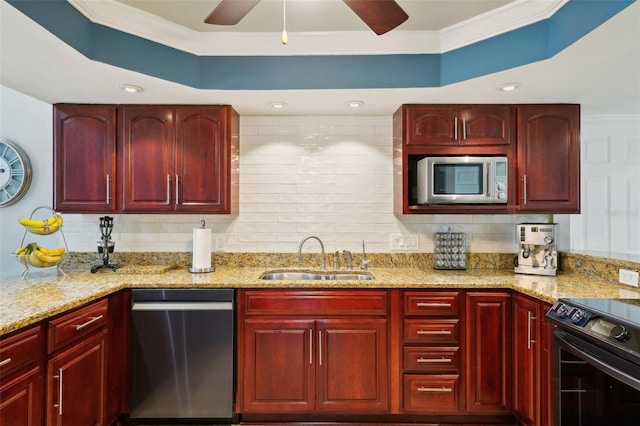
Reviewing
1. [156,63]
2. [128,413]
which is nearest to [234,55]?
[156,63]

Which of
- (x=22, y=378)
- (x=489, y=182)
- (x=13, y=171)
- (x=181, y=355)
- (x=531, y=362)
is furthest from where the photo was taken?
(x=13, y=171)

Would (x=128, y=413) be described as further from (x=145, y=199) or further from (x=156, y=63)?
(x=156, y=63)

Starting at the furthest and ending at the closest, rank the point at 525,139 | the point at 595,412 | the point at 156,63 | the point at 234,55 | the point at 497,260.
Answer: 1. the point at 497,260
2. the point at 525,139
3. the point at 234,55
4. the point at 156,63
5. the point at 595,412

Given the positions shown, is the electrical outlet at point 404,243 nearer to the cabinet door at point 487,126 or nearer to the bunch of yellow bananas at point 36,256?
the cabinet door at point 487,126

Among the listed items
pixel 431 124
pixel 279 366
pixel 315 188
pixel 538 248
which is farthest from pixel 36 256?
pixel 538 248

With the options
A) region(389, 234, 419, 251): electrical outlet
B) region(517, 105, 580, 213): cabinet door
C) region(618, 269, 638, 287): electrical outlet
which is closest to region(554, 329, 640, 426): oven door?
region(618, 269, 638, 287): electrical outlet

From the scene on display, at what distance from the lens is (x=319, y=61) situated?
2.24 m

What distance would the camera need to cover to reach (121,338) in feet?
7.09

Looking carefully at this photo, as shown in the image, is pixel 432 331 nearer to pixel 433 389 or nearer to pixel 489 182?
pixel 433 389

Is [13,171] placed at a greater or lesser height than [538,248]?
greater

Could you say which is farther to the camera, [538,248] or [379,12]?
[538,248]

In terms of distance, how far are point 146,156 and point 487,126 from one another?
2414 mm

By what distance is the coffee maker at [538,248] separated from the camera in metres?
2.39

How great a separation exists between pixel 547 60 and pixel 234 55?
1.77 m
